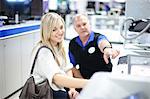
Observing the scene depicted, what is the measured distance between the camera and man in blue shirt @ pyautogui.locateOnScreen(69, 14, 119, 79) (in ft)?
8.16

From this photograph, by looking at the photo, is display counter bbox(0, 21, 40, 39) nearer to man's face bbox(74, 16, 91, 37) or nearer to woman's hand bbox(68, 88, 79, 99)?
man's face bbox(74, 16, 91, 37)

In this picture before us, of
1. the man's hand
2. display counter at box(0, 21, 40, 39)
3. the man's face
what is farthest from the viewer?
display counter at box(0, 21, 40, 39)

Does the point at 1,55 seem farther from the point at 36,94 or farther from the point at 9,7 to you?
the point at 36,94

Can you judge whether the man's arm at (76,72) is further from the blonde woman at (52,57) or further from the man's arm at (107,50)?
the blonde woman at (52,57)

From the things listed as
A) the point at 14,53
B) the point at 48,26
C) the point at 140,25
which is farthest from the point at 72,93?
the point at 14,53

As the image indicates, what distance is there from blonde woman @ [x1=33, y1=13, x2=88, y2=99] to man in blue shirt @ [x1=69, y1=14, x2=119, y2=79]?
468mm

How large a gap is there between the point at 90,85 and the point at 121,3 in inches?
381

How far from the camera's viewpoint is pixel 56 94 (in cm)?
196

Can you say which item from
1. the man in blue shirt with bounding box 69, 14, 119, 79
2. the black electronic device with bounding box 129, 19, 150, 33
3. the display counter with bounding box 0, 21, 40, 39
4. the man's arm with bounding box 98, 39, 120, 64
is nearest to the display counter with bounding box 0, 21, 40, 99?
the display counter with bounding box 0, 21, 40, 39

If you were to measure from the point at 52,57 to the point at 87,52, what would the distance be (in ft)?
2.18

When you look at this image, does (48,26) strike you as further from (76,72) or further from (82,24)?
(76,72)

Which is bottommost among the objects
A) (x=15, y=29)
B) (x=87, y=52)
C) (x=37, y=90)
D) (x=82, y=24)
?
(x=37, y=90)

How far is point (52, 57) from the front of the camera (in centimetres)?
192

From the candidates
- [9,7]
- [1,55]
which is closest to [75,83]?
[1,55]
